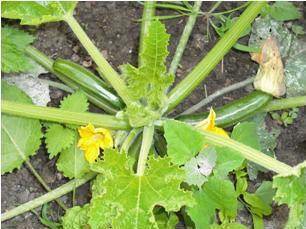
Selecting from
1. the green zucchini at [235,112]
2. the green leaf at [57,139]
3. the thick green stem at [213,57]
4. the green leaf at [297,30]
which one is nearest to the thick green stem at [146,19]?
the thick green stem at [213,57]

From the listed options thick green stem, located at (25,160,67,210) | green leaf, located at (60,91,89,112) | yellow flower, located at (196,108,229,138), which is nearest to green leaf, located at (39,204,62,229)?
thick green stem, located at (25,160,67,210)

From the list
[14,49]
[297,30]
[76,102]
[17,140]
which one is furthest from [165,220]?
[297,30]

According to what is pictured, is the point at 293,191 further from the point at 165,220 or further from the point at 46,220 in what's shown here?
the point at 46,220

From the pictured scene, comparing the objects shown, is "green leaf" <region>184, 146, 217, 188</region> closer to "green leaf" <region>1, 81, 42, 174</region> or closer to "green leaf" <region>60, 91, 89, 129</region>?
"green leaf" <region>60, 91, 89, 129</region>

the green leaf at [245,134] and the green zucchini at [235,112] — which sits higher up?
the green zucchini at [235,112]

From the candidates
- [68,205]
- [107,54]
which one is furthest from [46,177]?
[107,54]

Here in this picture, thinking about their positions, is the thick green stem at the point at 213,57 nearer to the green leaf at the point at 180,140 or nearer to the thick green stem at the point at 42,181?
the green leaf at the point at 180,140
